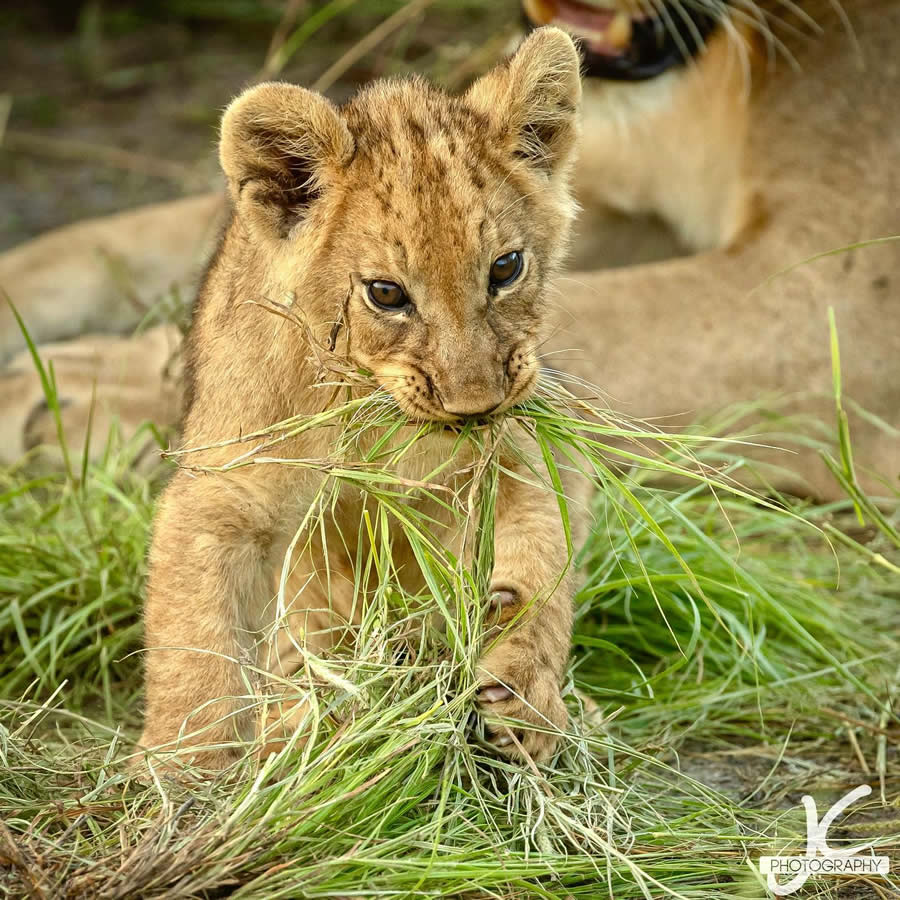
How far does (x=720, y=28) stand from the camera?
427 cm

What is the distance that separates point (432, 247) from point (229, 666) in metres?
0.77

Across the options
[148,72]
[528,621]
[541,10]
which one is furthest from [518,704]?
[148,72]

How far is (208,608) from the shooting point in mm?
2500

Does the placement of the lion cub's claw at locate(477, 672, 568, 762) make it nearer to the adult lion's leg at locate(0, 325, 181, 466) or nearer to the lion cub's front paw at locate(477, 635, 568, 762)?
the lion cub's front paw at locate(477, 635, 568, 762)

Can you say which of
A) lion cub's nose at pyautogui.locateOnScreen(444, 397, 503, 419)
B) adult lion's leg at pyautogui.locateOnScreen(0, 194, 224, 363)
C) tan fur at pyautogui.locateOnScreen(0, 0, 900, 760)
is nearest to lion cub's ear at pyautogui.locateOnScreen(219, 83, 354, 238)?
lion cub's nose at pyautogui.locateOnScreen(444, 397, 503, 419)

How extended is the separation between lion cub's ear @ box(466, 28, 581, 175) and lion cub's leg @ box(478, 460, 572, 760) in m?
0.58

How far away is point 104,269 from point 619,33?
5.97 feet

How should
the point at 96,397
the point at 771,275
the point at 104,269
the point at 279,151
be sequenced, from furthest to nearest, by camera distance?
the point at 104,269
the point at 96,397
the point at 771,275
the point at 279,151

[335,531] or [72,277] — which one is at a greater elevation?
[335,531]


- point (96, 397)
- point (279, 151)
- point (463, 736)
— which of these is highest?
point (279, 151)

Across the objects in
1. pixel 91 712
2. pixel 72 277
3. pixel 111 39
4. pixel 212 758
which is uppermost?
pixel 212 758

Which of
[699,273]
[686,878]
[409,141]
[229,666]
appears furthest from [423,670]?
[699,273]

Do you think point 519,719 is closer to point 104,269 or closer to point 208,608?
point 208,608

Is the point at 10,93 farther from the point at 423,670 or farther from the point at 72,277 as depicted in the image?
the point at 423,670
